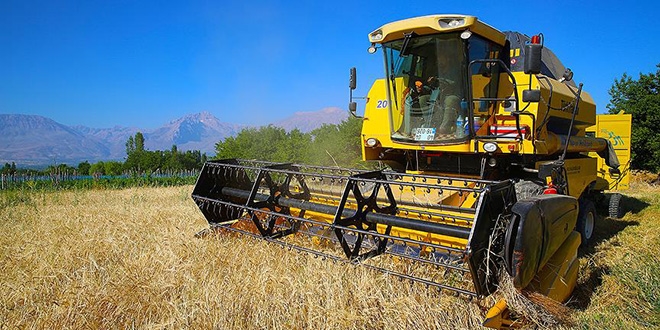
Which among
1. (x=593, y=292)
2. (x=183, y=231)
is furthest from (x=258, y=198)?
(x=593, y=292)

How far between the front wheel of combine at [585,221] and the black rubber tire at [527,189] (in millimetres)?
973

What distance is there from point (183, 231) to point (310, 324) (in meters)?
2.62

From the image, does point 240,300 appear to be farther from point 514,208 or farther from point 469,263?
point 514,208

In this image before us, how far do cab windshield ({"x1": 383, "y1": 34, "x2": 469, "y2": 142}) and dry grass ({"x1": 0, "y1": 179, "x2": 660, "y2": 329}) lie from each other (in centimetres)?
185

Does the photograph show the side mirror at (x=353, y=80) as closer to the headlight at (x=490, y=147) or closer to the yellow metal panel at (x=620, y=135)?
the headlight at (x=490, y=147)

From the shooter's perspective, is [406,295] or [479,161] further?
[479,161]

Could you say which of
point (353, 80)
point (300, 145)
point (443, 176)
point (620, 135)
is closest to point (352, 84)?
point (353, 80)

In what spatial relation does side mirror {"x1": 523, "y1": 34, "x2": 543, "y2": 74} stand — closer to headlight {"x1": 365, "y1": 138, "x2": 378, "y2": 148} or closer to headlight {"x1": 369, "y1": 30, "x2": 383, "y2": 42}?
headlight {"x1": 369, "y1": 30, "x2": 383, "y2": 42}

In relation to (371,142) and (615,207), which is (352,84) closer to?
(371,142)

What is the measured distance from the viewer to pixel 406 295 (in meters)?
2.77

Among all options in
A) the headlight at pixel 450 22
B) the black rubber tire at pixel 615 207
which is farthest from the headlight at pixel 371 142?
the black rubber tire at pixel 615 207

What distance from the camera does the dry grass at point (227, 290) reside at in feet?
7.91

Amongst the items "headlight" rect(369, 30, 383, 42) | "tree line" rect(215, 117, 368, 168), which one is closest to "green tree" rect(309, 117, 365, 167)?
"tree line" rect(215, 117, 368, 168)

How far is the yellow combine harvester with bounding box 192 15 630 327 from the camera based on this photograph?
9.56 feet
